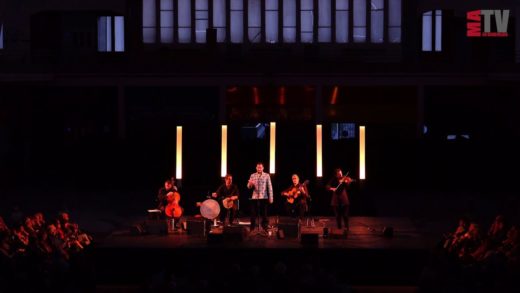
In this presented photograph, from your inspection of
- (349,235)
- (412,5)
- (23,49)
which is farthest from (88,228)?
(412,5)

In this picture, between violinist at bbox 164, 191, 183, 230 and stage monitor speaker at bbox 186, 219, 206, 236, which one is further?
violinist at bbox 164, 191, 183, 230

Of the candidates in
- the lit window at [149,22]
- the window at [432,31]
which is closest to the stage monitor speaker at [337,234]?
the lit window at [149,22]

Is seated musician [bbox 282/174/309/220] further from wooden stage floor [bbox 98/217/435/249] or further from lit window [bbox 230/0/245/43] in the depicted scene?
lit window [bbox 230/0/245/43]

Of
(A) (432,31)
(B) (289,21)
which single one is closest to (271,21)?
(B) (289,21)

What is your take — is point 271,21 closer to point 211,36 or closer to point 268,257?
point 211,36

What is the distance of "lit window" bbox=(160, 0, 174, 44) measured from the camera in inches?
1695

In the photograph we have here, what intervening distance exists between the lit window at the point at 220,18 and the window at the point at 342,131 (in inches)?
251

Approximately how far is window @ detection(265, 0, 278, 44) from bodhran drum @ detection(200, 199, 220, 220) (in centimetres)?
2253

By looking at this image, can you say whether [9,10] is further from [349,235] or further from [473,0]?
[349,235]

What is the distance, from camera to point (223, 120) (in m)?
38.2

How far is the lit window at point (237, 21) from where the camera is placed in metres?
42.9

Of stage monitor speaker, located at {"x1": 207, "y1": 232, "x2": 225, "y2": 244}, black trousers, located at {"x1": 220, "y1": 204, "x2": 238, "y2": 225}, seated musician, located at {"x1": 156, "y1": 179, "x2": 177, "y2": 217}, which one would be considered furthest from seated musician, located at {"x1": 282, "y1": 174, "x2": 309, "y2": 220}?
seated musician, located at {"x1": 156, "y1": 179, "x2": 177, "y2": 217}

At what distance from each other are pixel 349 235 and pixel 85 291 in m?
7.40

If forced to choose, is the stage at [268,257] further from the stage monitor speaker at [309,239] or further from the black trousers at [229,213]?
the black trousers at [229,213]
